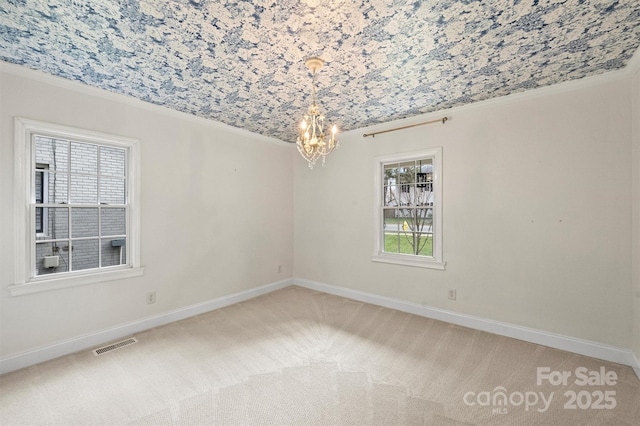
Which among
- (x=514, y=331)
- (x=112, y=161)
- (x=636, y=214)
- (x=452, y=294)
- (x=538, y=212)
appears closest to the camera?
(x=636, y=214)

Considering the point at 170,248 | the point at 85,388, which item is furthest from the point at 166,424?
the point at 170,248

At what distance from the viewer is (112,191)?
313 centimetres

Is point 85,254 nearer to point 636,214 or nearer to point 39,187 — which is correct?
point 39,187

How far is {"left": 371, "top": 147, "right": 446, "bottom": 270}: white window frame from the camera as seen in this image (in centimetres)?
356

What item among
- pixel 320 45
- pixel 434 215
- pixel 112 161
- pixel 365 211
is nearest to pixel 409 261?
pixel 434 215

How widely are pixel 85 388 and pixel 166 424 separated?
35.8 inches

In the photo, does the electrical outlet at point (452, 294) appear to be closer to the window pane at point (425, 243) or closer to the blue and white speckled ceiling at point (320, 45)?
the window pane at point (425, 243)

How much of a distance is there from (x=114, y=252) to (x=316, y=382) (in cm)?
266

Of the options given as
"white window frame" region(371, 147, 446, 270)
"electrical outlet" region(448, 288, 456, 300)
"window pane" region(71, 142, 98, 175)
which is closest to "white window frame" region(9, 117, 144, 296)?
"window pane" region(71, 142, 98, 175)

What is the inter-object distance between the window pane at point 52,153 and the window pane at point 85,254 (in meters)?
0.79

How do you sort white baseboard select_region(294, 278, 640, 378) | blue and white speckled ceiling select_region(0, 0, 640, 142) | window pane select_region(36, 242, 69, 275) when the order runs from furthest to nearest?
window pane select_region(36, 242, 69, 275) < white baseboard select_region(294, 278, 640, 378) < blue and white speckled ceiling select_region(0, 0, 640, 142)

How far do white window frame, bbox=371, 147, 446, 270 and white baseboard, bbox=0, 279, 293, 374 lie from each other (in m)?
2.16

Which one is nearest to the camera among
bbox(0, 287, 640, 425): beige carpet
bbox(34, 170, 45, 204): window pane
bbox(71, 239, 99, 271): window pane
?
bbox(0, 287, 640, 425): beige carpet

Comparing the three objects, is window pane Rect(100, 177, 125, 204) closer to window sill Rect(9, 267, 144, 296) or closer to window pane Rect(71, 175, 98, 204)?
window pane Rect(71, 175, 98, 204)
